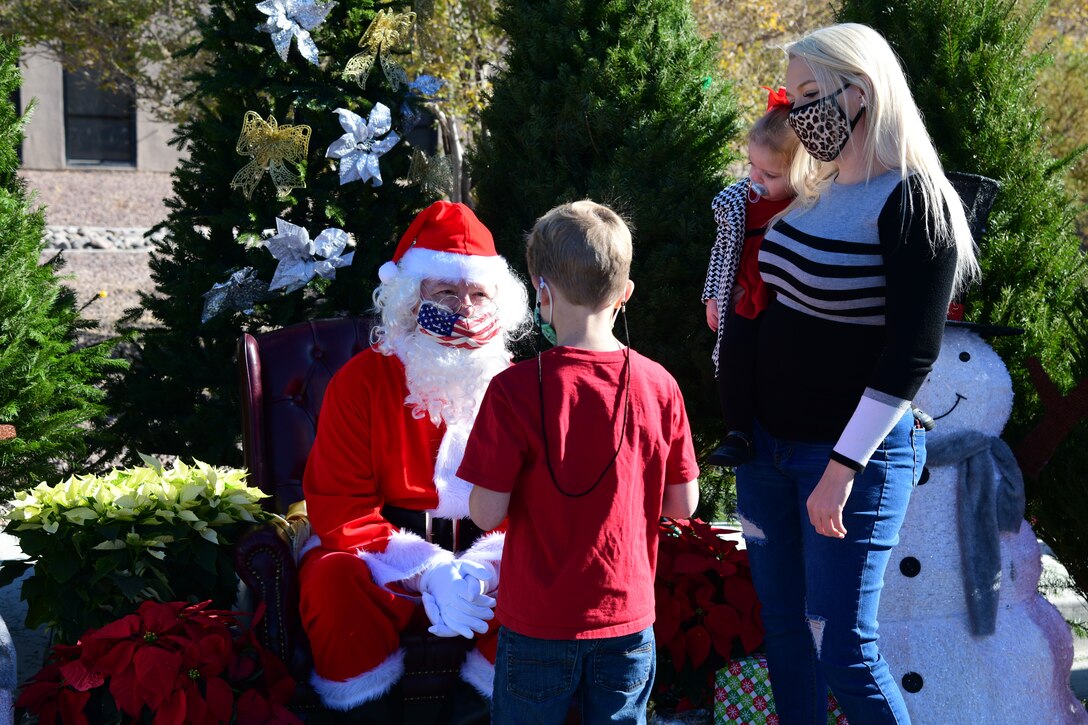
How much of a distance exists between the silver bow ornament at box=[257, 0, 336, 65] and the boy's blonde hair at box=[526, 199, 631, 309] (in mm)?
2334

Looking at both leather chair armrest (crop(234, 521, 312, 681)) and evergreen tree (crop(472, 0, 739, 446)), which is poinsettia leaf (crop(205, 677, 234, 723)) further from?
evergreen tree (crop(472, 0, 739, 446))

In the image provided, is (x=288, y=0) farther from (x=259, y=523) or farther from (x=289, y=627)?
(x=289, y=627)

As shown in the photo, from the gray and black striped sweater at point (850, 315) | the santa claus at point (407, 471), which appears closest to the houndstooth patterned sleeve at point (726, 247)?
the gray and black striped sweater at point (850, 315)

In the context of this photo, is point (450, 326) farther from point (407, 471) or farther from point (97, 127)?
point (97, 127)

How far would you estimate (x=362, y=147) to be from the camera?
169 inches

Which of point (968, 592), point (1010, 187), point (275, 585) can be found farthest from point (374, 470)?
point (1010, 187)

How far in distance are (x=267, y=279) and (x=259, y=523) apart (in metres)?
1.43

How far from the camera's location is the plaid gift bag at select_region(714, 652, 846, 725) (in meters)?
3.18

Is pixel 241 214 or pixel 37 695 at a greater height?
pixel 241 214

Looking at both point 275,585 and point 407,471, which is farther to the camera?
point 407,471

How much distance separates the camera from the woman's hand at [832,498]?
225cm

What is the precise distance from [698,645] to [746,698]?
7.8 inches

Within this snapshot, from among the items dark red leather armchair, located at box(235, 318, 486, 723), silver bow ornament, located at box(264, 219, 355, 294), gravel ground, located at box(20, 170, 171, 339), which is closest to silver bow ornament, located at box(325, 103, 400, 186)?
silver bow ornament, located at box(264, 219, 355, 294)

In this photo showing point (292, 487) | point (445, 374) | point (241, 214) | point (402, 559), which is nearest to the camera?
point (402, 559)
